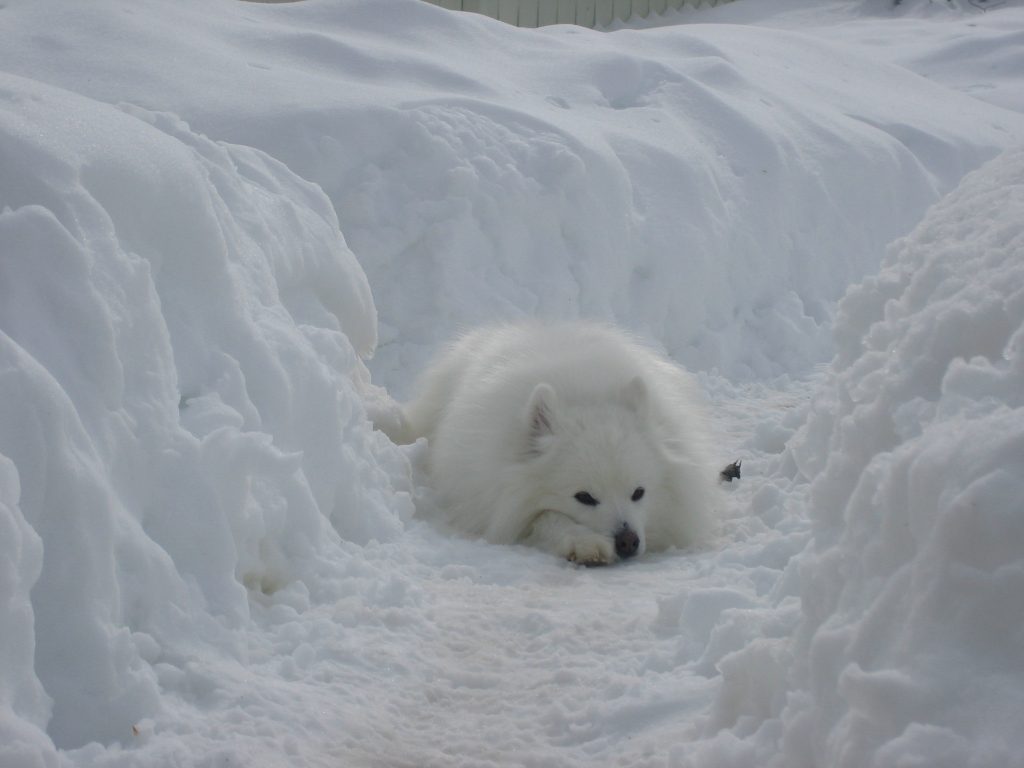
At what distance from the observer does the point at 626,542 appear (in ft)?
17.6

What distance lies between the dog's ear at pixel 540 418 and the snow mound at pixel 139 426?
0.77m

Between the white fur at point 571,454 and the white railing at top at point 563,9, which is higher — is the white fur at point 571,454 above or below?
below

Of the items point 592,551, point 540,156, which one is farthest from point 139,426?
point 540,156

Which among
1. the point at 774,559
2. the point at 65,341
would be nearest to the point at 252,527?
the point at 65,341

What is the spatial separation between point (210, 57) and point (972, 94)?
901 cm

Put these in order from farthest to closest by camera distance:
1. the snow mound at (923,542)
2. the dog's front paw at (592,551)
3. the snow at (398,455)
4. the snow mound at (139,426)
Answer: the dog's front paw at (592,551) → the snow mound at (139,426) → the snow at (398,455) → the snow mound at (923,542)

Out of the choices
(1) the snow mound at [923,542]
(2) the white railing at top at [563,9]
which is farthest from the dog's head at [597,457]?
(2) the white railing at top at [563,9]

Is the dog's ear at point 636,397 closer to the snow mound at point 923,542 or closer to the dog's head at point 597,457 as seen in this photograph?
the dog's head at point 597,457

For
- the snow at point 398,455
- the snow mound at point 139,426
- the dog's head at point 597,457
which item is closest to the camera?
the snow at point 398,455

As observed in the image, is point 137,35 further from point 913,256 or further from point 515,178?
point 913,256

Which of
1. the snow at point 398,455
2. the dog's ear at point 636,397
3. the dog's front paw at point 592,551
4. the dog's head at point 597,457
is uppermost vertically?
the snow at point 398,455

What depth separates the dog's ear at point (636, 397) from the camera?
227 inches

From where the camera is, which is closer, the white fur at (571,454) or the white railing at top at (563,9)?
the white fur at (571,454)

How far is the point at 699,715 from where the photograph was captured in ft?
10.3
